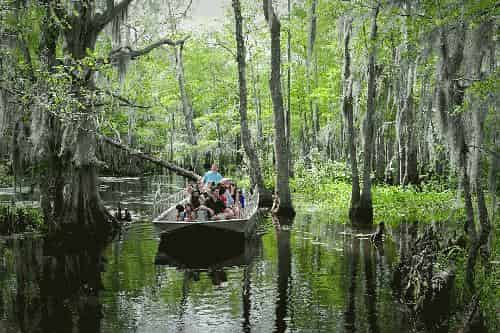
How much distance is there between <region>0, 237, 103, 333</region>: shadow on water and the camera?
8.65 m

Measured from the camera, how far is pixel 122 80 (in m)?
17.4

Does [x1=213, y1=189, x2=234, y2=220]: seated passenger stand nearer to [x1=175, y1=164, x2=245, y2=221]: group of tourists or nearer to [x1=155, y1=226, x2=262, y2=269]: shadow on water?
[x1=175, y1=164, x2=245, y2=221]: group of tourists

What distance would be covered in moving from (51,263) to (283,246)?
544 centimetres

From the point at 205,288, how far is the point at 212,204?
4.46 metres

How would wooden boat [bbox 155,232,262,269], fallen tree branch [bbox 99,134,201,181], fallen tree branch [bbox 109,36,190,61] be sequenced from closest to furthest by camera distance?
wooden boat [bbox 155,232,262,269] < fallen tree branch [bbox 109,36,190,61] < fallen tree branch [bbox 99,134,201,181]

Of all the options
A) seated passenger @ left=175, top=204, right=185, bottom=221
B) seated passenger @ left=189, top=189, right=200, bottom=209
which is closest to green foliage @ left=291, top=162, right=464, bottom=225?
seated passenger @ left=189, top=189, right=200, bottom=209

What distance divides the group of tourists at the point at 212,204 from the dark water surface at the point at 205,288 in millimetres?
760

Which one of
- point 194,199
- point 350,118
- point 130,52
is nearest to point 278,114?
point 350,118

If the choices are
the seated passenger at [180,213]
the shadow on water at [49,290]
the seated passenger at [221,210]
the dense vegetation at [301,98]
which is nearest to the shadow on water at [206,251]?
the seated passenger at [221,210]

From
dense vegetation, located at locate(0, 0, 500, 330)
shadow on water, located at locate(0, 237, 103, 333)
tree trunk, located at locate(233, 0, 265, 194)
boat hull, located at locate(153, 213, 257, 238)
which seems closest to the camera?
dense vegetation, located at locate(0, 0, 500, 330)

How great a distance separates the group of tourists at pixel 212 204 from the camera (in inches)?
583

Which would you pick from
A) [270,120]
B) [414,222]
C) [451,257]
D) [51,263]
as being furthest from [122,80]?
[270,120]

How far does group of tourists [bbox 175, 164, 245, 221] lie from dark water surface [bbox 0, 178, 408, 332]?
29.9 inches

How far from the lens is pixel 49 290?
423 inches
